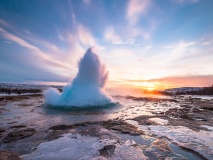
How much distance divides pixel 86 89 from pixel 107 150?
1436cm

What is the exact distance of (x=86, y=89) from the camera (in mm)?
19531

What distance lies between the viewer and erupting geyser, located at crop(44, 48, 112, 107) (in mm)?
18453

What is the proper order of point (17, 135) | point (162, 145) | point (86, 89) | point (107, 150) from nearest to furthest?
point (107, 150)
point (162, 145)
point (17, 135)
point (86, 89)

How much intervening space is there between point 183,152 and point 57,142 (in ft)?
15.8

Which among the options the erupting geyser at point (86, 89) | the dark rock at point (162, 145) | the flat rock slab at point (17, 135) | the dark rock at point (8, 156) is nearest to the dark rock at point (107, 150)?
the dark rock at point (162, 145)

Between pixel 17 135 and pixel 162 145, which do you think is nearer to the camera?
pixel 162 145

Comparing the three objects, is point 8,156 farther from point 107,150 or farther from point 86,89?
point 86,89

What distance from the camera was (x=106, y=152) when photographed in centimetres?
529

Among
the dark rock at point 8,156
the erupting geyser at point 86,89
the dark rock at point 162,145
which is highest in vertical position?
the erupting geyser at point 86,89

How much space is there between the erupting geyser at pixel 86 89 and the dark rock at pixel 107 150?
12.3m

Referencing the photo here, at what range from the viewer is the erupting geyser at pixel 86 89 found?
18453mm

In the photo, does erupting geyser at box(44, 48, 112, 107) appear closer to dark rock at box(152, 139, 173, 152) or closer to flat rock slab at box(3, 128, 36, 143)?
flat rock slab at box(3, 128, 36, 143)

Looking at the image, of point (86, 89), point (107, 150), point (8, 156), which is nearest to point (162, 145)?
point (107, 150)

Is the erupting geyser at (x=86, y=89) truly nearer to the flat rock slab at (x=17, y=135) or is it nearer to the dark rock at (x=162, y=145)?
the flat rock slab at (x=17, y=135)
